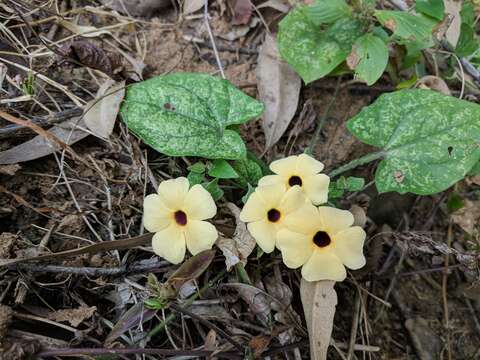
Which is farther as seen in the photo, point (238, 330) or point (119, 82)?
point (119, 82)

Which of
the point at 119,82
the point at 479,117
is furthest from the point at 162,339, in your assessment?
the point at 479,117

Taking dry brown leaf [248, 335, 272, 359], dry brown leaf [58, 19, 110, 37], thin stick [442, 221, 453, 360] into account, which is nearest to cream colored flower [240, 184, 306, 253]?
dry brown leaf [248, 335, 272, 359]

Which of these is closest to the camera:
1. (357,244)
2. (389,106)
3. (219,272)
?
(357,244)

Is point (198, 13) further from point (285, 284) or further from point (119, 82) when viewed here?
point (285, 284)

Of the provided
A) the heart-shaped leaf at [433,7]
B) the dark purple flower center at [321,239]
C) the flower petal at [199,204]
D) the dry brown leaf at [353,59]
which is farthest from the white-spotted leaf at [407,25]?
the flower petal at [199,204]

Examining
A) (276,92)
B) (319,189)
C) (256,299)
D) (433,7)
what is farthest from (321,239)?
(433,7)

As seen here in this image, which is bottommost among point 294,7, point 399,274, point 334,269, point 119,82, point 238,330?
point 399,274

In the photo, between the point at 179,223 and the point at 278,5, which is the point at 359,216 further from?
the point at 278,5

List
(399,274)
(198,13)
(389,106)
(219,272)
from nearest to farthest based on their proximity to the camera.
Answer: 1. (219,272)
2. (389,106)
3. (399,274)
4. (198,13)
